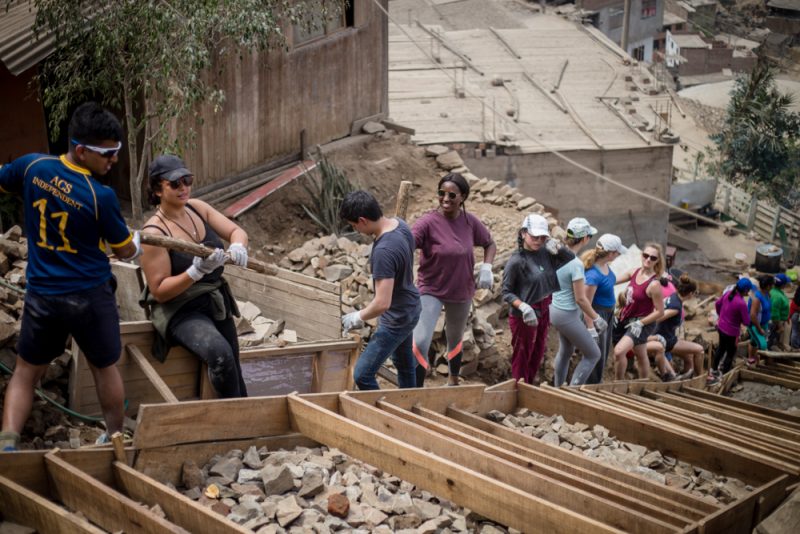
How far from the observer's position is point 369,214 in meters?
6.47

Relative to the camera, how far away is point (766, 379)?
10.2 metres

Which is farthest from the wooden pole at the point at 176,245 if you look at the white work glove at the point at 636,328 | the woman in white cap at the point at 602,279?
the white work glove at the point at 636,328

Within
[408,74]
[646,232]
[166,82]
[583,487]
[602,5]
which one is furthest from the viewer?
[602,5]

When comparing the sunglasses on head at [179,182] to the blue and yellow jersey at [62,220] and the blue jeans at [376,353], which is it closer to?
the blue and yellow jersey at [62,220]

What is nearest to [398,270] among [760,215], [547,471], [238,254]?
[238,254]

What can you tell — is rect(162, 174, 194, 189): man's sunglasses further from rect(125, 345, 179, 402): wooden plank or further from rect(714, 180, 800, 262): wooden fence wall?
rect(714, 180, 800, 262): wooden fence wall

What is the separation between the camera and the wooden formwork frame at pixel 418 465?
4.11 metres

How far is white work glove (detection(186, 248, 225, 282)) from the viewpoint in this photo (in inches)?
225

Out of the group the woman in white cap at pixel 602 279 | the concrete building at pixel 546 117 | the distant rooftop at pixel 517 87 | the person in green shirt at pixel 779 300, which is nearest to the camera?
the woman in white cap at pixel 602 279

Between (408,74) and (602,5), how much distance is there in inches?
646

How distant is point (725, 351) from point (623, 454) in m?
6.04

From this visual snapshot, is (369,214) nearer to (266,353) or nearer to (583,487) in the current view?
(266,353)

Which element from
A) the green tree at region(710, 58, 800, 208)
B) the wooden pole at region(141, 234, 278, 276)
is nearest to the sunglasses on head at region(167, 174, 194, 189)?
the wooden pole at region(141, 234, 278, 276)

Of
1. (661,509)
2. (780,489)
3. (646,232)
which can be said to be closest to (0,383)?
(661,509)
